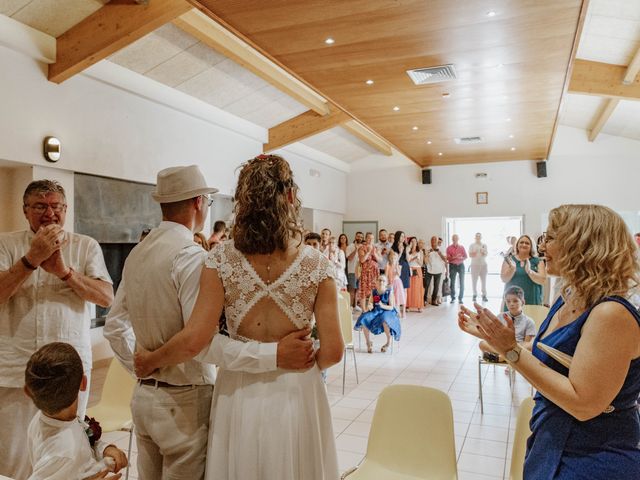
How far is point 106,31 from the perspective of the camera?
4.94 metres

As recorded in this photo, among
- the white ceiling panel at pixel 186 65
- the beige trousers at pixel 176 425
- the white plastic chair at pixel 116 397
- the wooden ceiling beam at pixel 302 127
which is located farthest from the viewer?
the wooden ceiling beam at pixel 302 127

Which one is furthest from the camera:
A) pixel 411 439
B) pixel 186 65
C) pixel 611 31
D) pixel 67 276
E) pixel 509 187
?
pixel 509 187

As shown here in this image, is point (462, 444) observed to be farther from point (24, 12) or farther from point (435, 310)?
point (435, 310)

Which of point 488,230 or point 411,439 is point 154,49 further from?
point 488,230

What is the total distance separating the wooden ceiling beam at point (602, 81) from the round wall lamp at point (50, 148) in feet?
23.7

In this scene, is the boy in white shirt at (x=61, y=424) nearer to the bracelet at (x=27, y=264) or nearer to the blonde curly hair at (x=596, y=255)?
the bracelet at (x=27, y=264)

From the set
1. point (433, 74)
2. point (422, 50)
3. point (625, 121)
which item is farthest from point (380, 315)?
point (625, 121)

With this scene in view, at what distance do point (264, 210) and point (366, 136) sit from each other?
36.0 feet

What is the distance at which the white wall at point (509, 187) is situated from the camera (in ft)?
38.1

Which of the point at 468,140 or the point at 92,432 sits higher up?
the point at 468,140

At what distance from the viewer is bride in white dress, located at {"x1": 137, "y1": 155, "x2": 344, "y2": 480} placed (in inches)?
54.5

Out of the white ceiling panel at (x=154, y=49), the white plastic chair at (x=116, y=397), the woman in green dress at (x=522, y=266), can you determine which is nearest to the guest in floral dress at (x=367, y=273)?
the woman in green dress at (x=522, y=266)

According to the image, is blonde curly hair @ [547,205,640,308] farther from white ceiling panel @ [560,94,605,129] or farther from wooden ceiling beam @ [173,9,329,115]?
white ceiling panel @ [560,94,605,129]

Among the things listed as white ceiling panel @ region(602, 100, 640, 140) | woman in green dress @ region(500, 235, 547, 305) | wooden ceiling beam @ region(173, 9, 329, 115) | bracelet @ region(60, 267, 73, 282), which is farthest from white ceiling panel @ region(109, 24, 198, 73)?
white ceiling panel @ region(602, 100, 640, 140)
